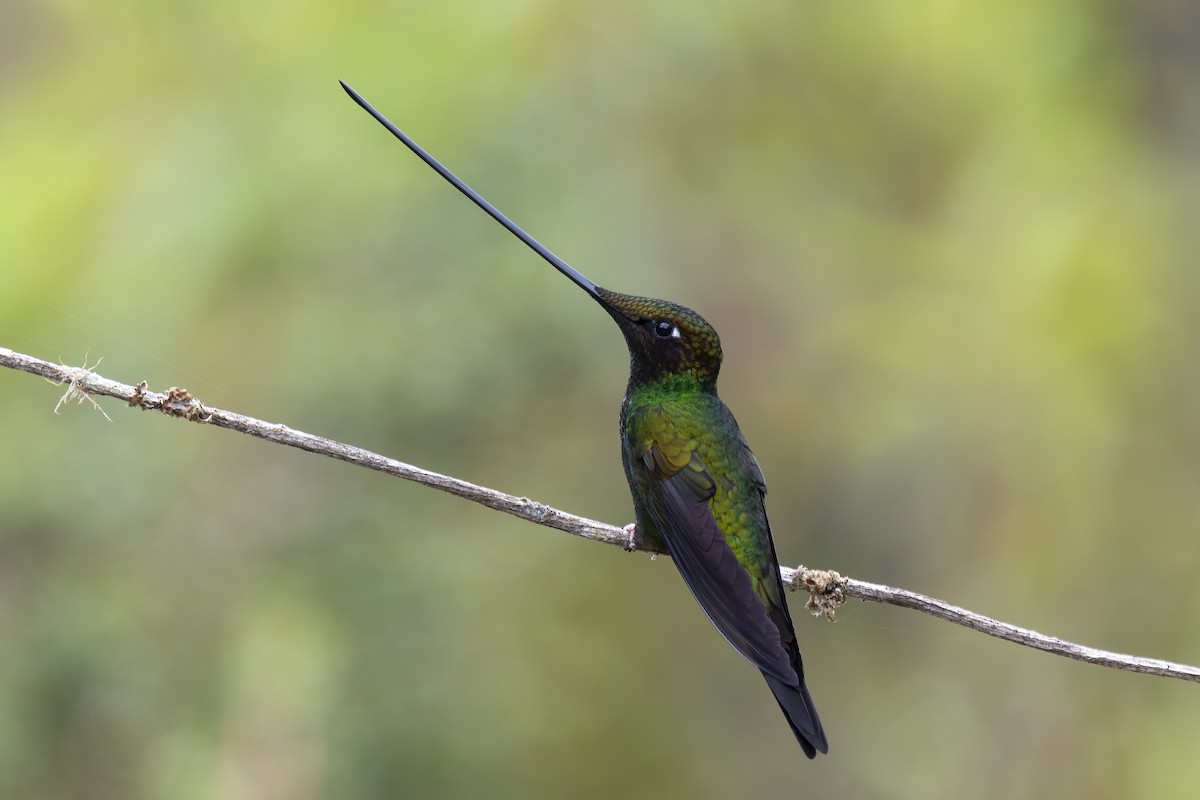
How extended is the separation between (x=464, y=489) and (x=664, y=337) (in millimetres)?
795

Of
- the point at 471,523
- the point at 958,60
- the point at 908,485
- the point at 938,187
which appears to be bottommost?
the point at 908,485

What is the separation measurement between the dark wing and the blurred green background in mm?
2826

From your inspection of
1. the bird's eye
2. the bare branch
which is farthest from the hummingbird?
the bare branch

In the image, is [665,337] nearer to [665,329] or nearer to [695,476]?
[665,329]

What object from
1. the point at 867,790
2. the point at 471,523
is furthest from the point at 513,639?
the point at 867,790

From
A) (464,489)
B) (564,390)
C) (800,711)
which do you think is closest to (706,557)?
(800,711)

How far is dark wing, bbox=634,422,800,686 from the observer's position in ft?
7.86

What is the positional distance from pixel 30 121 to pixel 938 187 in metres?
5.38

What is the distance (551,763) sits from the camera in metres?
5.61

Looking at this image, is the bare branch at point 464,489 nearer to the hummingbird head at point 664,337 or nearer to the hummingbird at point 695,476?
the hummingbird at point 695,476

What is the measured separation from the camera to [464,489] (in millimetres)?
2500

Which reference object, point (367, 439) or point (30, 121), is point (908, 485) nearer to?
point (367, 439)

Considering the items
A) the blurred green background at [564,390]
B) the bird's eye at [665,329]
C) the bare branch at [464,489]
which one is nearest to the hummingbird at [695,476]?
the bird's eye at [665,329]

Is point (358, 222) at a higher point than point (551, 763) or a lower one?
higher
